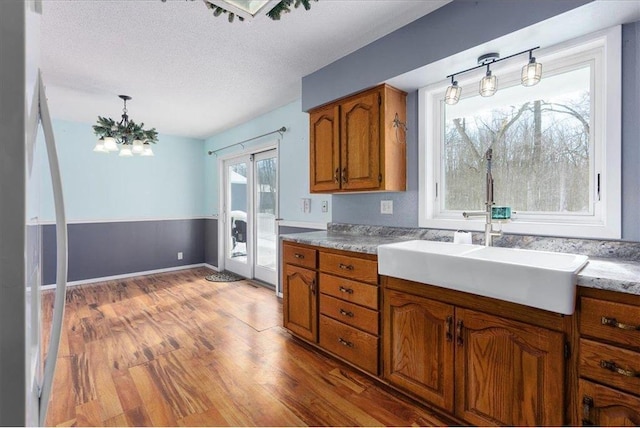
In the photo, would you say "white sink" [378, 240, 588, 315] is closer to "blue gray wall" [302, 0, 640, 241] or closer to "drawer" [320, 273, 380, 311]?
"drawer" [320, 273, 380, 311]

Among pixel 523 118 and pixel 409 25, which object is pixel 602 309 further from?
pixel 409 25

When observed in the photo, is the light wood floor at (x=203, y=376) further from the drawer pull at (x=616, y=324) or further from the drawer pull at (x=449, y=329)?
the drawer pull at (x=616, y=324)

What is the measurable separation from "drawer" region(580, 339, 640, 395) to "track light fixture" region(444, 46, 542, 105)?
51.1 inches

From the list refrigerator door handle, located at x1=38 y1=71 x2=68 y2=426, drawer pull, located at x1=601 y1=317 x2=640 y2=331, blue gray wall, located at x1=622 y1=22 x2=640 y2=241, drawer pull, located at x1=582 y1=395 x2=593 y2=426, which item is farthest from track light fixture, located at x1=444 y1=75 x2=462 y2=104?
refrigerator door handle, located at x1=38 y1=71 x2=68 y2=426

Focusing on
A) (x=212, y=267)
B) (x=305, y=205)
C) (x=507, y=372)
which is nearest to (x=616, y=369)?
(x=507, y=372)

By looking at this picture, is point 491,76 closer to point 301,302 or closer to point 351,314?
point 351,314

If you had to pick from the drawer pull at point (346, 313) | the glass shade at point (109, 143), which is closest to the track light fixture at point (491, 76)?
the drawer pull at point (346, 313)

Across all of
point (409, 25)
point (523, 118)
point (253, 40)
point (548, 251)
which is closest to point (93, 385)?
point (253, 40)

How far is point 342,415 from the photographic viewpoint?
5.34 feet

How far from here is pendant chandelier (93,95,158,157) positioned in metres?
3.15

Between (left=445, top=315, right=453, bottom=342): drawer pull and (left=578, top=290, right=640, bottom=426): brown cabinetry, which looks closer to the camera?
(left=578, top=290, right=640, bottom=426): brown cabinetry

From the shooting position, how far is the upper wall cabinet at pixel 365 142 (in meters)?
2.19

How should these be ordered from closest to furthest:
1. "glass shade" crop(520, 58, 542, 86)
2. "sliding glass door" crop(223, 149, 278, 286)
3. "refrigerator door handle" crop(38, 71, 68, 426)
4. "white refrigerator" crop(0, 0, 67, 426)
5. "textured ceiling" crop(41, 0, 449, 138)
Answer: "white refrigerator" crop(0, 0, 67, 426) < "refrigerator door handle" crop(38, 71, 68, 426) < "glass shade" crop(520, 58, 542, 86) < "textured ceiling" crop(41, 0, 449, 138) < "sliding glass door" crop(223, 149, 278, 286)

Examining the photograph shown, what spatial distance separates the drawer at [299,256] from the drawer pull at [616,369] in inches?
62.7
